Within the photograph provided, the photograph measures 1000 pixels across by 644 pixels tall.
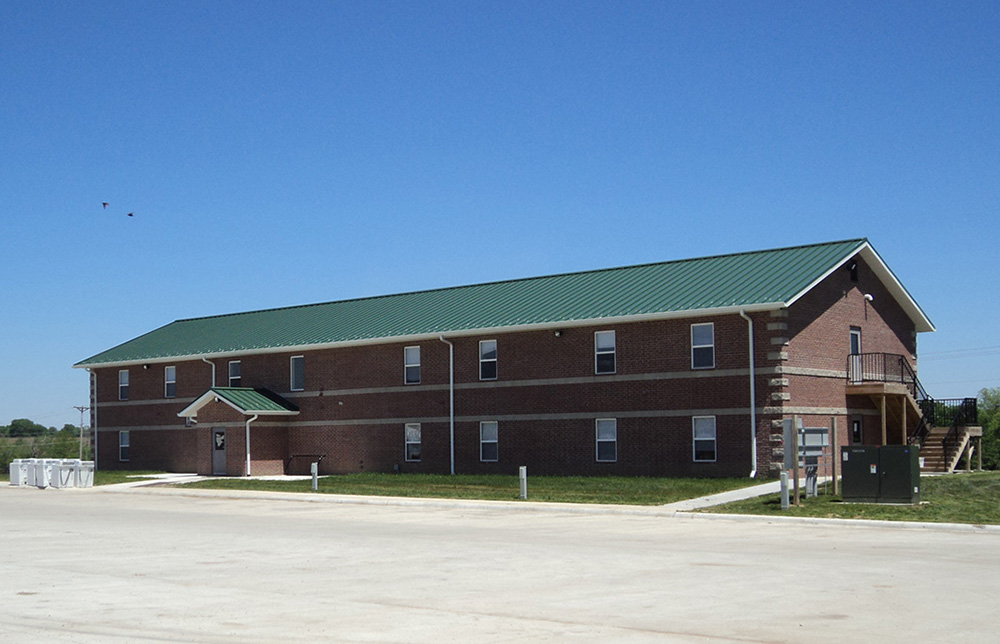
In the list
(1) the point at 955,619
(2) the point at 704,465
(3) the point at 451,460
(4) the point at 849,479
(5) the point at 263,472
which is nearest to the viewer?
(1) the point at 955,619

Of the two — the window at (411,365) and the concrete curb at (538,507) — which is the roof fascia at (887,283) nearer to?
the concrete curb at (538,507)

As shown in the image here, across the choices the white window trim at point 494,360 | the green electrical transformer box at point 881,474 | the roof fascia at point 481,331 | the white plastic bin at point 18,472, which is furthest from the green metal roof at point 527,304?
the white plastic bin at point 18,472

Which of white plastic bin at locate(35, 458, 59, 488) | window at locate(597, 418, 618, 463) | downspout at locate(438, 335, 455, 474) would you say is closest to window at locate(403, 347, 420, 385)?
downspout at locate(438, 335, 455, 474)

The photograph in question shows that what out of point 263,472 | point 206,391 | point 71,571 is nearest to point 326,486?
point 263,472

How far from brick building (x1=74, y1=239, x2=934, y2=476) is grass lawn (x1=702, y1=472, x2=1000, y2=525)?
6073 mm

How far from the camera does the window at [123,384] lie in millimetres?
55594

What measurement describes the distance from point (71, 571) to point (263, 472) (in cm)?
3235

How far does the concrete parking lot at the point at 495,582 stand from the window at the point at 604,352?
13942 millimetres

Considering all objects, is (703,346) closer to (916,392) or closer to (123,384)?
(916,392)

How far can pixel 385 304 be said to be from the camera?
50.6 meters

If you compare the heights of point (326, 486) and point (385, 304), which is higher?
point (385, 304)

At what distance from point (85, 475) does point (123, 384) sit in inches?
563

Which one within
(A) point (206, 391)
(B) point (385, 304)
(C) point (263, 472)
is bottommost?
(C) point (263, 472)

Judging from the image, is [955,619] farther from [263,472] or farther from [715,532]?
[263,472]
